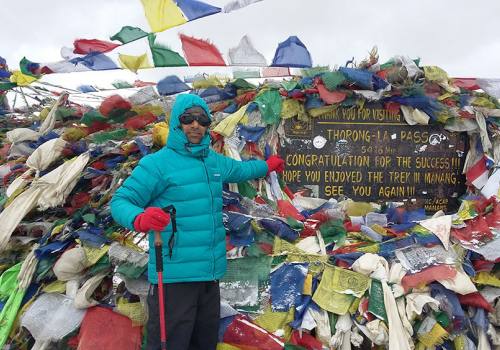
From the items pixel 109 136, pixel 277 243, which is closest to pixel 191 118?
pixel 277 243

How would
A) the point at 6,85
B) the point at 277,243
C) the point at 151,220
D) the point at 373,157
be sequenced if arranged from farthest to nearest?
the point at 6,85 < the point at 373,157 < the point at 277,243 < the point at 151,220

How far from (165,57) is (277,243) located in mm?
2126

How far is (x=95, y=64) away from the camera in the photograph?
183 inches

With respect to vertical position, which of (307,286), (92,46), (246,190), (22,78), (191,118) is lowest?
(307,286)

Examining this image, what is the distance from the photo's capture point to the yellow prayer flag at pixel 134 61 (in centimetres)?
446

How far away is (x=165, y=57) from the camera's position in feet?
14.6

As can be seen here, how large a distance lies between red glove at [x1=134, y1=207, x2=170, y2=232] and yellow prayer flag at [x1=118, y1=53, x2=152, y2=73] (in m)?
2.43

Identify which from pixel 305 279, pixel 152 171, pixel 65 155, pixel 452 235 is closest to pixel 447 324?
pixel 452 235

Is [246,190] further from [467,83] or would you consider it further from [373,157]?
[467,83]

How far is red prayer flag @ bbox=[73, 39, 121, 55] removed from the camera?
14.5 ft

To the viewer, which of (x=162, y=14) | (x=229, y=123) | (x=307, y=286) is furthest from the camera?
(x=229, y=123)

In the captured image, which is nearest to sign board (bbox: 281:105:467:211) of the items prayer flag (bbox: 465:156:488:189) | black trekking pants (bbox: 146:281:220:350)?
prayer flag (bbox: 465:156:488:189)

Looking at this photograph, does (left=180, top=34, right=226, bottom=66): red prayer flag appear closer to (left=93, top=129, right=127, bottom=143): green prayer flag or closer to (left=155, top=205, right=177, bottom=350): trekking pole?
(left=93, top=129, right=127, bottom=143): green prayer flag

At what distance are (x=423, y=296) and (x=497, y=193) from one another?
1.69 meters
